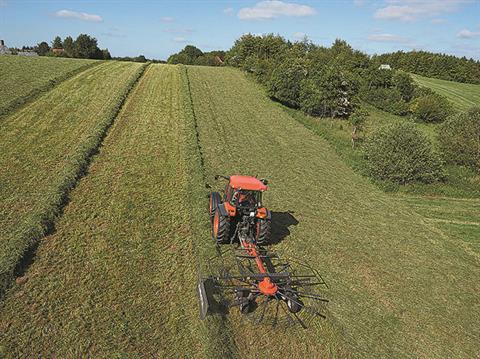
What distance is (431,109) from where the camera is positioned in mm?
44812

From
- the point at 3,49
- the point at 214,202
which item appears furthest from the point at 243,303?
the point at 3,49

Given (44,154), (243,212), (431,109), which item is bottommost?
(431,109)

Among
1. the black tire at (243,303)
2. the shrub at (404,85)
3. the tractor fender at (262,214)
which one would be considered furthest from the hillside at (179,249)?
the shrub at (404,85)

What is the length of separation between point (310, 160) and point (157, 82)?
20748 mm

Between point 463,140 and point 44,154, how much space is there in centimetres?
2430

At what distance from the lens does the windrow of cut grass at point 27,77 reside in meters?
25.7

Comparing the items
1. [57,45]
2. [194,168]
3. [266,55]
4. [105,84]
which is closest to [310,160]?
[194,168]

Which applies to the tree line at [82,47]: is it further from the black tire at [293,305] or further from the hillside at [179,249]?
the black tire at [293,305]

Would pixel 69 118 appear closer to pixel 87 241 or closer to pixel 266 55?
pixel 87 241

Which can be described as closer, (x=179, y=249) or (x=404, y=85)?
(x=179, y=249)

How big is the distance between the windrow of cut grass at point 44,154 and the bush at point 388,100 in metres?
32.2

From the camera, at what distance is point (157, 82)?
37.7 m

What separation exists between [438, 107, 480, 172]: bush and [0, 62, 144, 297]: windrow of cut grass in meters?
21.6

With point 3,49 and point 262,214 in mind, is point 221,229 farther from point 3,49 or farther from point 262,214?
point 3,49
